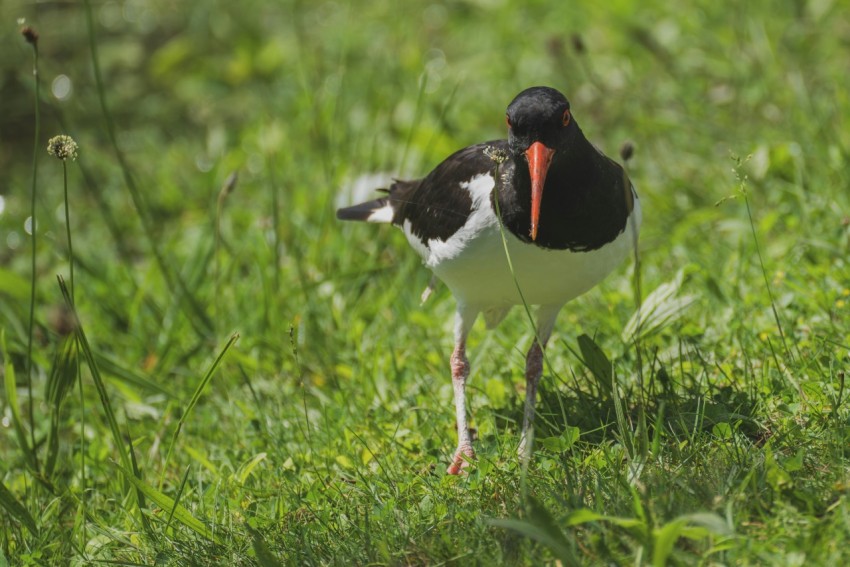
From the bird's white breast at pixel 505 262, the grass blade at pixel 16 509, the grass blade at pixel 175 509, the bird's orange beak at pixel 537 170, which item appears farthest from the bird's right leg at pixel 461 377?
the grass blade at pixel 16 509

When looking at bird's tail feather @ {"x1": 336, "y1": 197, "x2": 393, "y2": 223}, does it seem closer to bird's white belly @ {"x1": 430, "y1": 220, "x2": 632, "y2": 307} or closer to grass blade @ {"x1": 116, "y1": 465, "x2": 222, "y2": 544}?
bird's white belly @ {"x1": 430, "y1": 220, "x2": 632, "y2": 307}

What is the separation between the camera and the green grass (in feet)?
10.5

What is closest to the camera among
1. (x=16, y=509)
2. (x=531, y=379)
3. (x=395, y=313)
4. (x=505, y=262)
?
(x=505, y=262)

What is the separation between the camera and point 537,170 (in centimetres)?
345

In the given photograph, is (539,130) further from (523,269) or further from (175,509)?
(175,509)

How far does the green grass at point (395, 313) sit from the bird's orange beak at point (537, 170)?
560 millimetres

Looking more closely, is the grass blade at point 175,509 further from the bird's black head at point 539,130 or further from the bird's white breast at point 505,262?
the bird's black head at point 539,130

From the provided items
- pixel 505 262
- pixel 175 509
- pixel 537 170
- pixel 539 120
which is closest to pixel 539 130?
pixel 539 120

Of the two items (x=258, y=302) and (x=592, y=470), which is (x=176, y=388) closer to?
(x=258, y=302)

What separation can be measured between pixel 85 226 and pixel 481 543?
5.26 metres

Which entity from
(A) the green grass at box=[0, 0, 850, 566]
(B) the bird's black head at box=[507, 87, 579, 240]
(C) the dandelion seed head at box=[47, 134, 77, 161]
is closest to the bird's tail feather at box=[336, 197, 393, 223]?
(A) the green grass at box=[0, 0, 850, 566]

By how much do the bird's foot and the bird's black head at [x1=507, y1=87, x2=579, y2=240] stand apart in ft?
2.68

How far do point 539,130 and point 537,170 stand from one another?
6.1 inches

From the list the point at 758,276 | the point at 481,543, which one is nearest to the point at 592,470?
the point at 481,543
